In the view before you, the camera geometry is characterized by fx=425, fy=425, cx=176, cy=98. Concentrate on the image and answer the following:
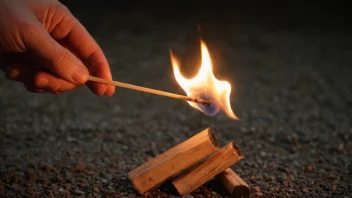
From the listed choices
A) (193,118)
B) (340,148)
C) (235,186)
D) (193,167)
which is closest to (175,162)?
(193,167)

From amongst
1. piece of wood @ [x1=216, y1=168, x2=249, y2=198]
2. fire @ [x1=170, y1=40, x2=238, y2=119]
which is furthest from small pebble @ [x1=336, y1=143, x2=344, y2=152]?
fire @ [x1=170, y1=40, x2=238, y2=119]

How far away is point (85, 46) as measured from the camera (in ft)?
11.5

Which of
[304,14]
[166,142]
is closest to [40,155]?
[166,142]

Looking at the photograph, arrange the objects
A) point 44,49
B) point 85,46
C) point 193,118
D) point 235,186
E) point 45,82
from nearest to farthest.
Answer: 1. point 44,49
2. point 45,82
3. point 235,186
4. point 85,46
5. point 193,118

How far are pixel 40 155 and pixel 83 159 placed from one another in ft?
1.46

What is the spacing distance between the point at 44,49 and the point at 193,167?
52.6 inches

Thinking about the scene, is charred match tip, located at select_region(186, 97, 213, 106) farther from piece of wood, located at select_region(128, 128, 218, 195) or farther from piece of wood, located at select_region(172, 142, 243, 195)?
piece of wood, located at select_region(172, 142, 243, 195)

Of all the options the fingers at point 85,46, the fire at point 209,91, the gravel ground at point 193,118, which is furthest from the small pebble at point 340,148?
the fingers at point 85,46

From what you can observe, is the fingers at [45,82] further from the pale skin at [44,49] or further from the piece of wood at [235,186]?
the piece of wood at [235,186]

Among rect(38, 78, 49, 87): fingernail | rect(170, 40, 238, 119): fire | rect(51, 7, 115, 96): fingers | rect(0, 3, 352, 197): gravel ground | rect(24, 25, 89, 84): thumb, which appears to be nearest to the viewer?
rect(24, 25, 89, 84): thumb

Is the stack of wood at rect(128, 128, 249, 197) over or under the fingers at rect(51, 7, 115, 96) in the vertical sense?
under

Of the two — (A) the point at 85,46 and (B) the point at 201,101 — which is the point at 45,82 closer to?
(A) the point at 85,46

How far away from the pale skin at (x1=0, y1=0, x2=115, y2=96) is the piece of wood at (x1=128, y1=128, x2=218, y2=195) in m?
0.78

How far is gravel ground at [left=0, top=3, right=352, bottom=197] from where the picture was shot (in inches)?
140
